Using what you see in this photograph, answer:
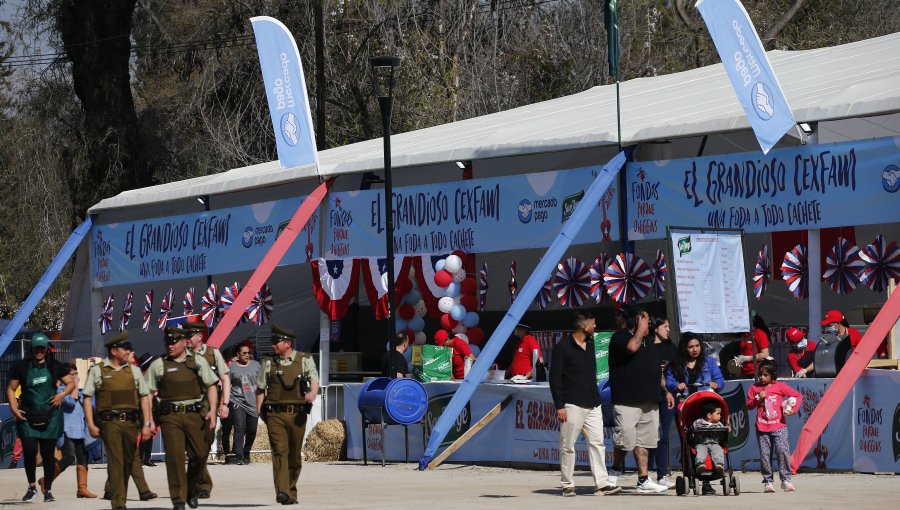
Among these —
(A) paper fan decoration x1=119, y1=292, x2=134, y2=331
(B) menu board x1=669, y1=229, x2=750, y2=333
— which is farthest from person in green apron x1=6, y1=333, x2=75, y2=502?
(A) paper fan decoration x1=119, y1=292, x2=134, y2=331

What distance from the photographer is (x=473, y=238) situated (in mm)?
21672

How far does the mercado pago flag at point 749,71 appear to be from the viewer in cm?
1733

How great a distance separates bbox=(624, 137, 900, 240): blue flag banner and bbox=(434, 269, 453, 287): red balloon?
369 centimetres

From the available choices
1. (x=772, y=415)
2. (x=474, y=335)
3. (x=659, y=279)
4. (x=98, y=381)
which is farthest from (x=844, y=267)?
(x=98, y=381)

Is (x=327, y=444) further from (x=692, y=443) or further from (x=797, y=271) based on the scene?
(x=692, y=443)

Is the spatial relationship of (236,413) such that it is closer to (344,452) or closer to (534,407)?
(344,452)

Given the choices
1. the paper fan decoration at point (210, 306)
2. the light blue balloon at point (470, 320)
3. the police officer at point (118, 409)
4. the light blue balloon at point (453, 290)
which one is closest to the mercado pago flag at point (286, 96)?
the light blue balloon at point (453, 290)

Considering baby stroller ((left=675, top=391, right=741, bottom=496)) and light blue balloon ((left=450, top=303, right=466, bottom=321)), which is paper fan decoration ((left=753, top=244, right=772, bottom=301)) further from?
baby stroller ((left=675, top=391, right=741, bottom=496))

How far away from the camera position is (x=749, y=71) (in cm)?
1772

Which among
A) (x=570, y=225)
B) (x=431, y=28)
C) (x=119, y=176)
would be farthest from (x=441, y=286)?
(x=431, y=28)

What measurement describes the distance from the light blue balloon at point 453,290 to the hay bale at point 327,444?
8.79 ft

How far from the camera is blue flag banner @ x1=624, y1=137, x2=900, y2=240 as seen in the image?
17.1 metres

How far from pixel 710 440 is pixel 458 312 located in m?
9.45

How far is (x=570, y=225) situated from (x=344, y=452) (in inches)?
206
